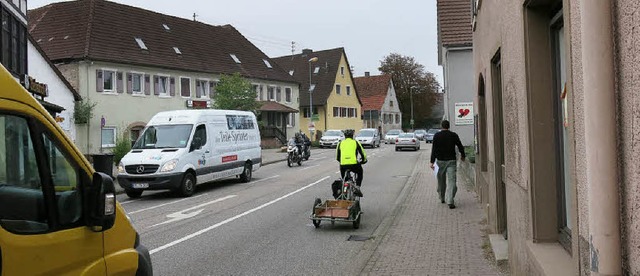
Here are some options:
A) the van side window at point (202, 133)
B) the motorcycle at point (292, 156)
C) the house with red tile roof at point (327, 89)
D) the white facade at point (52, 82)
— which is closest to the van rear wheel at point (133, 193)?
the van side window at point (202, 133)

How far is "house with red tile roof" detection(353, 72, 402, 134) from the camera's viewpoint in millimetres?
75250

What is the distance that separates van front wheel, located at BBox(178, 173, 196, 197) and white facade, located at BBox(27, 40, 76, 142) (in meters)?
10.9

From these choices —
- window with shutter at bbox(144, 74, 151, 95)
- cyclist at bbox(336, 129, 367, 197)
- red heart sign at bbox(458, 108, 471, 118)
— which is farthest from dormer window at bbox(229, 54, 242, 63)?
cyclist at bbox(336, 129, 367, 197)

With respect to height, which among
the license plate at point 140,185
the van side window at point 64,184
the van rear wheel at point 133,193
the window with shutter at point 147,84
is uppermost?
the window with shutter at point 147,84

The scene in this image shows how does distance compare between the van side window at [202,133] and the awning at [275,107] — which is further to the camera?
the awning at [275,107]

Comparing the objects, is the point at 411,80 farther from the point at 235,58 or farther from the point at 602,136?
the point at 602,136

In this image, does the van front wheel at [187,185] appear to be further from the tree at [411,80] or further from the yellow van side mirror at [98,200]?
the tree at [411,80]

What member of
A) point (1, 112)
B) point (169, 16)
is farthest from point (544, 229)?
point (169, 16)

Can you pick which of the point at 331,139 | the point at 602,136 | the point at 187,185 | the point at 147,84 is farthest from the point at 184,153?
the point at 331,139

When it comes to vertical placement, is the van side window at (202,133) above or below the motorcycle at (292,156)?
above

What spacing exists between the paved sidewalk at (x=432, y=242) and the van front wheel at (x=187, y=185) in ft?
18.9

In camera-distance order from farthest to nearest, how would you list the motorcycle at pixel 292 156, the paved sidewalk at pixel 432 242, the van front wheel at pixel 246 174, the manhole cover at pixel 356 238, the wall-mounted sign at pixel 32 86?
the motorcycle at pixel 292 156 → the wall-mounted sign at pixel 32 86 → the van front wheel at pixel 246 174 → the manhole cover at pixel 356 238 → the paved sidewalk at pixel 432 242

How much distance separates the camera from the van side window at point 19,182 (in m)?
2.57

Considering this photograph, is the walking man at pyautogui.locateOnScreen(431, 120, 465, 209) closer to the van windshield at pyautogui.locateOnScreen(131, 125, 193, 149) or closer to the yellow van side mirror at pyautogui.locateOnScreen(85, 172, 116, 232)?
the van windshield at pyautogui.locateOnScreen(131, 125, 193, 149)
